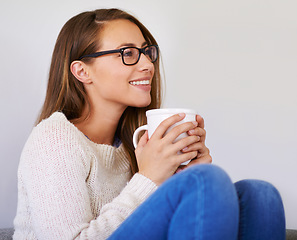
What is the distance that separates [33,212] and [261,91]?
151 cm

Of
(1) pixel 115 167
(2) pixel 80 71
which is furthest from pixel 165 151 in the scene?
(2) pixel 80 71

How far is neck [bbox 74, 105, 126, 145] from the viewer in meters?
1.48

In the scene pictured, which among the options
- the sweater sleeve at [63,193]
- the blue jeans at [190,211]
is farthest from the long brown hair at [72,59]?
the blue jeans at [190,211]

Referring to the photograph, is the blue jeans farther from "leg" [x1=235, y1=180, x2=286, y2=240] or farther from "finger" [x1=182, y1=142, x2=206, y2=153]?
"finger" [x1=182, y1=142, x2=206, y2=153]

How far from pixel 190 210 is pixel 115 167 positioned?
2.42ft

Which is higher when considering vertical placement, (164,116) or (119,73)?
(119,73)

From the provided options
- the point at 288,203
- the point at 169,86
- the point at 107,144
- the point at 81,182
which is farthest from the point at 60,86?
the point at 288,203

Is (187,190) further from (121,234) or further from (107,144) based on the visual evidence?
(107,144)

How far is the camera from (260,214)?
0.96m

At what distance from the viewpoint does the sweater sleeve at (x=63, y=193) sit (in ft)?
3.50

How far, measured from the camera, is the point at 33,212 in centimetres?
112

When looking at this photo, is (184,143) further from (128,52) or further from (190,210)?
(128,52)

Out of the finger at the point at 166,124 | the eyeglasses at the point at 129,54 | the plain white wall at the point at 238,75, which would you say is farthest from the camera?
the plain white wall at the point at 238,75

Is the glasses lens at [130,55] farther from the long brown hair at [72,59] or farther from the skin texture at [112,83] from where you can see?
the long brown hair at [72,59]
